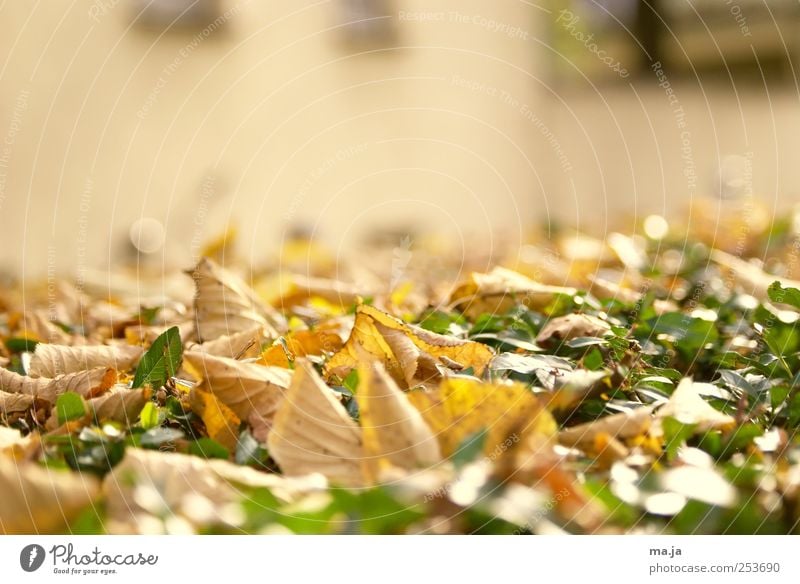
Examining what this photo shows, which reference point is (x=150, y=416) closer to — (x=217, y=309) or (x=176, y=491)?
(x=176, y=491)

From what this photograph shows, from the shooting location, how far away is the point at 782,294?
811mm

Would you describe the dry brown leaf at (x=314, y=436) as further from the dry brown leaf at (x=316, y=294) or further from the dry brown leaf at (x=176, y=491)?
the dry brown leaf at (x=316, y=294)

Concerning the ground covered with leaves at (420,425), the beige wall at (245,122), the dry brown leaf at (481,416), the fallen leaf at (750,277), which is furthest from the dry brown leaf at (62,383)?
the beige wall at (245,122)

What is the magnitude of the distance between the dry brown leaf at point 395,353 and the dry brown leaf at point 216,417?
0.46 ft

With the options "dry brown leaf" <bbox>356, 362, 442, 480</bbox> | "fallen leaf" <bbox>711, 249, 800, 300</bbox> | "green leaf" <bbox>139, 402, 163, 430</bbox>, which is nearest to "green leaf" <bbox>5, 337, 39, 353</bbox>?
"green leaf" <bbox>139, 402, 163, 430</bbox>

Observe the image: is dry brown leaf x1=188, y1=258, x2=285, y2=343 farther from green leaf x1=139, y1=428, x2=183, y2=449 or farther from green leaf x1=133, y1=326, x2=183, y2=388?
green leaf x1=139, y1=428, x2=183, y2=449

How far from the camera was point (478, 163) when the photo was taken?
5258mm

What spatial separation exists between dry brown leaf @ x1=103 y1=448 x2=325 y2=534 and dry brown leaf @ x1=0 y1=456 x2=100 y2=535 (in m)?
0.02

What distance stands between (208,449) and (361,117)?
413 cm

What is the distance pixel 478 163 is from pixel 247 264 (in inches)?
119

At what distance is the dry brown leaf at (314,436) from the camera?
619 mm

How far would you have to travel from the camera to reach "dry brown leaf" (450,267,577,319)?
105 centimetres

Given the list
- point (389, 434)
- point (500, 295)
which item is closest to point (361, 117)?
point (500, 295)

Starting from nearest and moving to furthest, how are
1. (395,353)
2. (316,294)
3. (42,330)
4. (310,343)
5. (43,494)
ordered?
(43,494) < (395,353) < (310,343) < (42,330) < (316,294)
